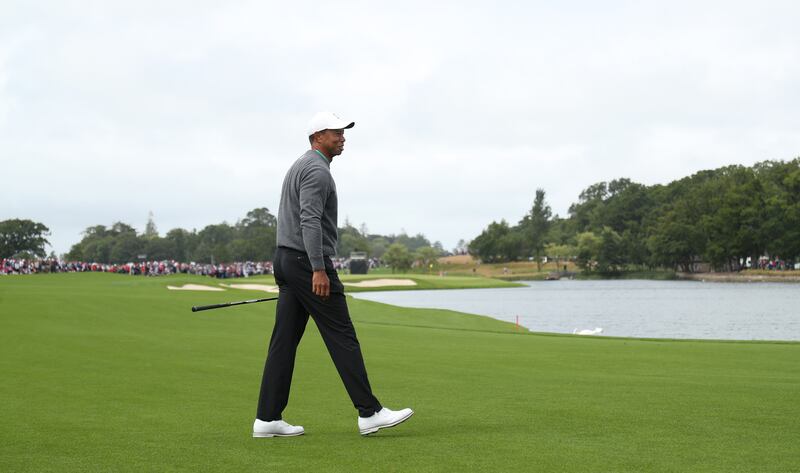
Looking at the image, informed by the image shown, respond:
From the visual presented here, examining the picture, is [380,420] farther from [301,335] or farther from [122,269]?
[122,269]

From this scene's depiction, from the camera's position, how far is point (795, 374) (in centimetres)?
1255

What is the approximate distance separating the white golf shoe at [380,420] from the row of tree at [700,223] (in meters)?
130

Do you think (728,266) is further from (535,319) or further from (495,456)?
(495,456)

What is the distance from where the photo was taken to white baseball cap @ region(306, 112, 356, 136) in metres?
7.62

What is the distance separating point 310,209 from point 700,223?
14692cm

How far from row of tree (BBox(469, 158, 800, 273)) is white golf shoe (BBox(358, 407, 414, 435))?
130m

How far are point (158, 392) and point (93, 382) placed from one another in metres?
1.40

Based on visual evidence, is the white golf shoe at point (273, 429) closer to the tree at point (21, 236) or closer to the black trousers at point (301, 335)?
the black trousers at point (301, 335)

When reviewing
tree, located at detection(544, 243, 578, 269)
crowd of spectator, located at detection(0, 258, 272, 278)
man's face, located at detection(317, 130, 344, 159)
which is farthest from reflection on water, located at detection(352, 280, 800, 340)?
tree, located at detection(544, 243, 578, 269)

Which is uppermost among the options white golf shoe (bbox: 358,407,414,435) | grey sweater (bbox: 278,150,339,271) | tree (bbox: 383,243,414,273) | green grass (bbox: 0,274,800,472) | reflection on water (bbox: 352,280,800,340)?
tree (bbox: 383,243,414,273)

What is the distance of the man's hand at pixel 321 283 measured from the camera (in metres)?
7.22

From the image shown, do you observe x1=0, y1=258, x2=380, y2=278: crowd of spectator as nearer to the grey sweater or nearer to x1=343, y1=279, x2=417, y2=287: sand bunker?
x1=343, y1=279, x2=417, y2=287: sand bunker

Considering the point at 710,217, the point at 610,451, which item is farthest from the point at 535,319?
the point at 710,217

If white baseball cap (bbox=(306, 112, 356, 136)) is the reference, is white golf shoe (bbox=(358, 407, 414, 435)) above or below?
below
